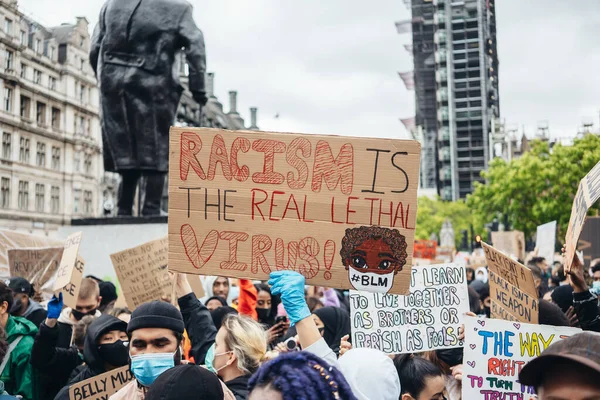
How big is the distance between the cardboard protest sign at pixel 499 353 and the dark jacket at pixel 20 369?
263 cm

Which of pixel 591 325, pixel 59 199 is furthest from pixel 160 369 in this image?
pixel 59 199

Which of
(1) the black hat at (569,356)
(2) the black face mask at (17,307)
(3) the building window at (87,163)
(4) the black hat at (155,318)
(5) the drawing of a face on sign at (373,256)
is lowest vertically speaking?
(2) the black face mask at (17,307)

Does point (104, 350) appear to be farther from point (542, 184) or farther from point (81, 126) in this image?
point (81, 126)

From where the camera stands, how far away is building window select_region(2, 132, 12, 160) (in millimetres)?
47094

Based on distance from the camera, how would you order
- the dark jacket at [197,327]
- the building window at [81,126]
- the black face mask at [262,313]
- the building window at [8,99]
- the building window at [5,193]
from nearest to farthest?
the dark jacket at [197,327]
the black face mask at [262,313]
the building window at [8,99]
the building window at [5,193]
the building window at [81,126]

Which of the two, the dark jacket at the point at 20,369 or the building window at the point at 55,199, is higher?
the building window at the point at 55,199

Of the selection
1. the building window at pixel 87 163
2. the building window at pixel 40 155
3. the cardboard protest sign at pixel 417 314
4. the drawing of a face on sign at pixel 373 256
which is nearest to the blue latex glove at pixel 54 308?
the cardboard protest sign at pixel 417 314

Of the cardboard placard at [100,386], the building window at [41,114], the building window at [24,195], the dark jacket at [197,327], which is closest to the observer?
the cardboard placard at [100,386]

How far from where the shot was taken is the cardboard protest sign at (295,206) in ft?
11.7

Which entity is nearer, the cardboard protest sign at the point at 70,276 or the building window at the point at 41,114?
the cardboard protest sign at the point at 70,276

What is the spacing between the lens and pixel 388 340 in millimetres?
4535

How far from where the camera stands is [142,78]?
10.5 metres

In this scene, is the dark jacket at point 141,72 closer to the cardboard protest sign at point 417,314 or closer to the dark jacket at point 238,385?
the cardboard protest sign at point 417,314

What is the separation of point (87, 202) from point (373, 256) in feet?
183
